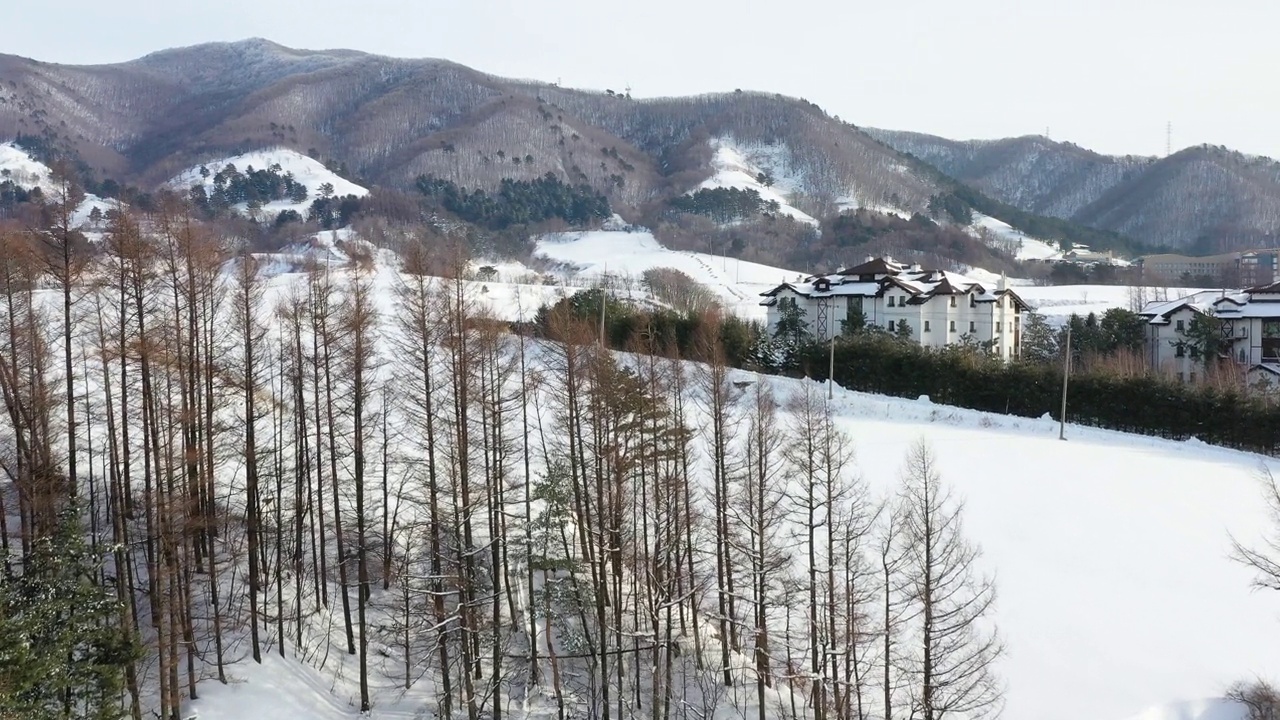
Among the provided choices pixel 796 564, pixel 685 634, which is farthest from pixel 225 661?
pixel 796 564

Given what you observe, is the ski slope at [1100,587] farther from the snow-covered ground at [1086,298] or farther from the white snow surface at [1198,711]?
the snow-covered ground at [1086,298]

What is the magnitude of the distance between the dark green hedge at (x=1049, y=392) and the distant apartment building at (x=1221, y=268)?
53.0 metres

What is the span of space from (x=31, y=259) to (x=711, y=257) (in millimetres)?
75208

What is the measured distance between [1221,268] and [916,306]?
224ft

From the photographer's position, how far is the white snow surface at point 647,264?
6594cm

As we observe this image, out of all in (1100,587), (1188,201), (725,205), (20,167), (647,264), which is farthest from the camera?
(1188,201)

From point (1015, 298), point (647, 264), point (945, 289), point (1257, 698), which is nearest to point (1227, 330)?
point (1015, 298)

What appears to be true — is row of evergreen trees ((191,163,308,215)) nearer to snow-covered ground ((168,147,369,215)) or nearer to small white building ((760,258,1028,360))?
snow-covered ground ((168,147,369,215))

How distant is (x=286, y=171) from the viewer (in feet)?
354

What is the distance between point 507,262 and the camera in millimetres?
79562

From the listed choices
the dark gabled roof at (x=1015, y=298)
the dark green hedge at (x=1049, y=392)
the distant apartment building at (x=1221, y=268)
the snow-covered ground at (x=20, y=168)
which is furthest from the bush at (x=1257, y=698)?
the snow-covered ground at (x=20, y=168)

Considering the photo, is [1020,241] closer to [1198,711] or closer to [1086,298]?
[1086,298]

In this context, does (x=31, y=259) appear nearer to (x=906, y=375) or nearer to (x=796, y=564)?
(x=796, y=564)

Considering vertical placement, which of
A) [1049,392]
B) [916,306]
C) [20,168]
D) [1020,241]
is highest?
[20,168]
